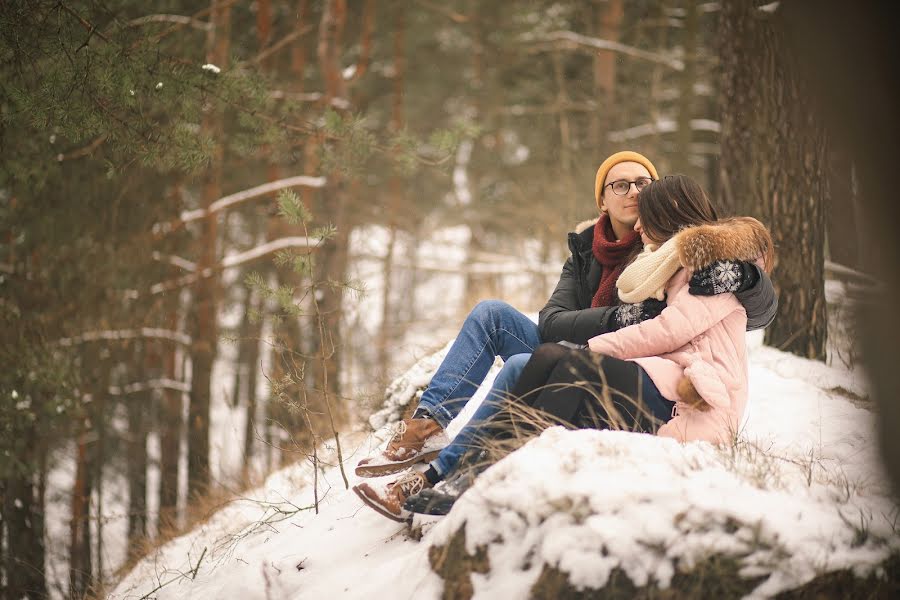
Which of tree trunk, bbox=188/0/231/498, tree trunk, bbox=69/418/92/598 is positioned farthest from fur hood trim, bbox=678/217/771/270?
tree trunk, bbox=69/418/92/598

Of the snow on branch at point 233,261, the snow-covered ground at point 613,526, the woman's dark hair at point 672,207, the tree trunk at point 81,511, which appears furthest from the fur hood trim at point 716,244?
the tree trunk at point 81,511

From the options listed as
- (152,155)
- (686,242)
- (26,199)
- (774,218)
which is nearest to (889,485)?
(686,242)

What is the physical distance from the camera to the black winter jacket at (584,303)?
276cm

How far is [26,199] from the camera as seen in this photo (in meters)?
6.51

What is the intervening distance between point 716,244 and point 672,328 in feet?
1.20

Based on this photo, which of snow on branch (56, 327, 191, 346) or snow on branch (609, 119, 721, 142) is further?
snow on branch (609, 119, 721, 142)

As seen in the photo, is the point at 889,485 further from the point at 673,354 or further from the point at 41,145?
the point at 41,145

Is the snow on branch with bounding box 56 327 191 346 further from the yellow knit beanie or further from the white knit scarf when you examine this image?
the white knit scarf

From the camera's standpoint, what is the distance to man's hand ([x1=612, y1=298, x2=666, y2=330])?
2.85 metres

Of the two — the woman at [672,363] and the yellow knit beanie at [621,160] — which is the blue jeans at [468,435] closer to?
the woman at [672,363]

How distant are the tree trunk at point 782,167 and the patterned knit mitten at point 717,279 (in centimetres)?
236

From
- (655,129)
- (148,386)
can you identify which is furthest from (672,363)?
(148,386)

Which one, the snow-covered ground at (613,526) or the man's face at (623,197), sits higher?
the man's face at (623,197)

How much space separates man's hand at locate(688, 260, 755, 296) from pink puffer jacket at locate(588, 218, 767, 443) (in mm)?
30
